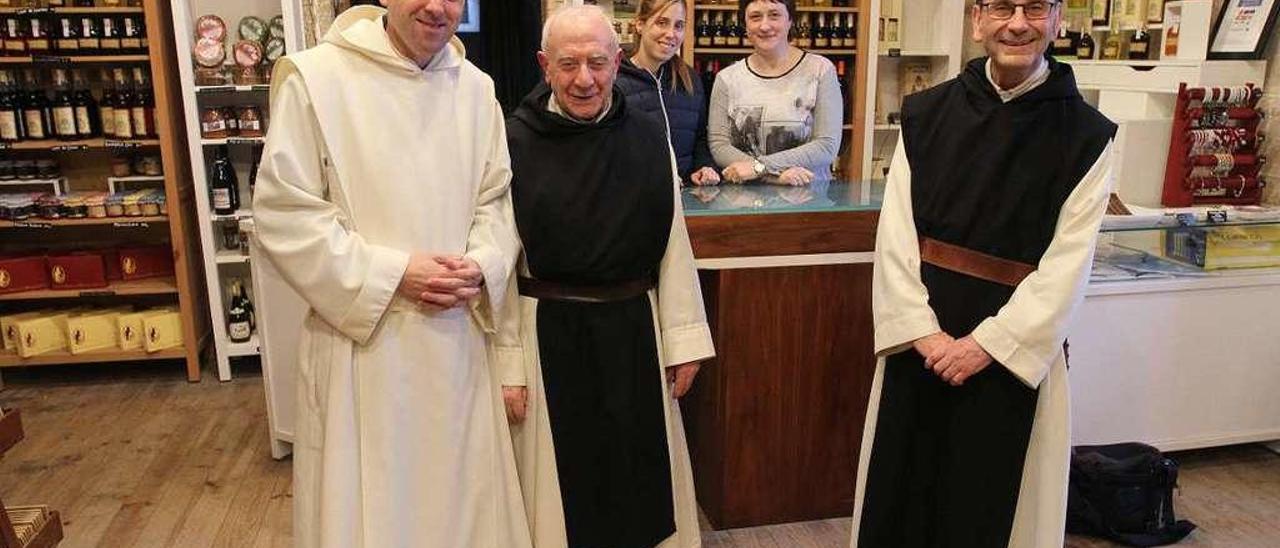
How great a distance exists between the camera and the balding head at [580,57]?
180cm

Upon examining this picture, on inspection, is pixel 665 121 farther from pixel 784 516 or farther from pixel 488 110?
pixel 784 516

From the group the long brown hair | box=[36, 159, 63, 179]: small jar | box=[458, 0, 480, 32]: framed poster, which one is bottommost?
box=[36, 159, 63, 179]: small jar

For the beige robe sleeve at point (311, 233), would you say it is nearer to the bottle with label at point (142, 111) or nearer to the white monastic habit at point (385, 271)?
the white monastic habit at point (385, 271)

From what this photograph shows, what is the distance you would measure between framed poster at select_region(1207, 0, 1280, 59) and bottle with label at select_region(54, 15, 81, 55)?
4326mm

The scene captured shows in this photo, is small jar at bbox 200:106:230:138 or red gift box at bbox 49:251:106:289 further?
red gift box at bbox 49:251:106:289

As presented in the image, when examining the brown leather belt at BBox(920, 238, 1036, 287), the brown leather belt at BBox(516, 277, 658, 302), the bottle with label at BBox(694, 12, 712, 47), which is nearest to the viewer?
the brown leather belt at BBox(920, 238, 1036, 287)

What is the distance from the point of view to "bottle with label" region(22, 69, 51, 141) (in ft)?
12.5

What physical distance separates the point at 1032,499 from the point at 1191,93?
186cm

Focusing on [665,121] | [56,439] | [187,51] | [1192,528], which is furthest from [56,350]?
[1192,528]

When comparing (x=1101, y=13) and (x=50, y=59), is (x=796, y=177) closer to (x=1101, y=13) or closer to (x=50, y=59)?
(x=1101, y=13)

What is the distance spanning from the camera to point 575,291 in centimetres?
203

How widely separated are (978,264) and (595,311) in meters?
0.82

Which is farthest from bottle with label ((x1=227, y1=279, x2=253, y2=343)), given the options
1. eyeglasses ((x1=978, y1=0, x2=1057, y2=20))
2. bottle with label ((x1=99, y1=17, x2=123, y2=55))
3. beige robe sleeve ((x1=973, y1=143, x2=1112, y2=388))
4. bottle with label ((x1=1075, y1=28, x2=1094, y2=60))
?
bottle with label ((x1=1075, y1=28, x2=1094, y2=60))

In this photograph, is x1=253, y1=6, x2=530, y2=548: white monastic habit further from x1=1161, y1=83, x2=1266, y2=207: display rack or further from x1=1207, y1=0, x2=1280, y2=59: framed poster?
x1=1207, y1=0, x2=1280, y2=59: framed poster
